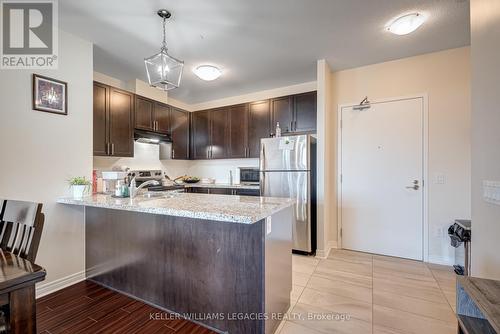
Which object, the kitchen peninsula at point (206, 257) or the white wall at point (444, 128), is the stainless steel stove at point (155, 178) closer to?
the kitchen peninsula at point (206, 257)

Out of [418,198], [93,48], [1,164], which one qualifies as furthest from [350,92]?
[1,164]

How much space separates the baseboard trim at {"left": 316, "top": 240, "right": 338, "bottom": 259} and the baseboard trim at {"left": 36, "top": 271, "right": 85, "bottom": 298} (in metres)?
2.78

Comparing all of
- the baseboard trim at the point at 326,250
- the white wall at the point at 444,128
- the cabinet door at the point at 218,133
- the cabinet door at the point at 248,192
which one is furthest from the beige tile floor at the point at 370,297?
the cabinet door at the point at 218,133

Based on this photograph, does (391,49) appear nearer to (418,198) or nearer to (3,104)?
(418,198)

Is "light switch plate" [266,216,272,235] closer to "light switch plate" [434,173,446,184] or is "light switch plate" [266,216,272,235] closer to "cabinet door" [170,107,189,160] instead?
"light switch plate" [434,173,446,184]

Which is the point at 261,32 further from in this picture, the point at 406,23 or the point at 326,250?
the point at 326,250

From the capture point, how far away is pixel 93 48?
2.62m

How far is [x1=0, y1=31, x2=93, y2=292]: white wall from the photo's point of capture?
192cm

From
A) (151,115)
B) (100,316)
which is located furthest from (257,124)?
(100,316)

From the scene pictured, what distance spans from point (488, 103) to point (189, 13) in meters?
2.30

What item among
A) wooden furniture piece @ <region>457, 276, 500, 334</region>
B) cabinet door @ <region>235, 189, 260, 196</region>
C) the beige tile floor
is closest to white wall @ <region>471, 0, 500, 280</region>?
wooden furniture piece @ <region>457, 276, 500, 334</region>

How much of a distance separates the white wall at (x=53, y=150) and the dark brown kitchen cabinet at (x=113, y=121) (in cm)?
29

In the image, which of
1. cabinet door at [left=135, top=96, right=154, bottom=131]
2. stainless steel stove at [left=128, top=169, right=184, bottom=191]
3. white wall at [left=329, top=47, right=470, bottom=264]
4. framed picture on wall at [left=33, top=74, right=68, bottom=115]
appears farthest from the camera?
stainless steel stove at [left=128, top=169, right=184, bottom=191]

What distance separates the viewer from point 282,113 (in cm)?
365
